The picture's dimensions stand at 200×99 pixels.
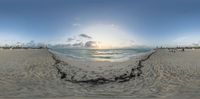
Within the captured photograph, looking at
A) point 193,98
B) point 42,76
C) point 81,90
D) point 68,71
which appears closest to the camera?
point 193,98

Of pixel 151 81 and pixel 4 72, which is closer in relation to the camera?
pixel 151 81

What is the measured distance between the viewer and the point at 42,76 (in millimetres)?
13023

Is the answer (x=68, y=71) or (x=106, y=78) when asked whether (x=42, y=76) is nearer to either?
(x=68, y=71)

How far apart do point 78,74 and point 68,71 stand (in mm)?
836

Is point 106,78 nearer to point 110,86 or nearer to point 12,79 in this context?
point 110,86

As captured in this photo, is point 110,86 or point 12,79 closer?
point 110,86

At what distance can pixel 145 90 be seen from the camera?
10.2m

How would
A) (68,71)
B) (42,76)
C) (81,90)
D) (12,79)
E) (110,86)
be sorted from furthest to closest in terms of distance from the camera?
(68,71) → (42,76) → (12,79) → (110,86) → (81,90)

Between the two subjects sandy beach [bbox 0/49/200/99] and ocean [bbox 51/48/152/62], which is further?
ocean [bbox 51/48/152/62]

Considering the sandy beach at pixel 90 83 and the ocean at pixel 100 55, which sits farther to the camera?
the ocean at pixel 100 55

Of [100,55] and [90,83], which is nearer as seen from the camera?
[90,83]

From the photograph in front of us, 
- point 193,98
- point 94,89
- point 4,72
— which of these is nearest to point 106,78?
point 94,89

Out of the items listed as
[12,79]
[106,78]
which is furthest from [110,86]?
[12,79]

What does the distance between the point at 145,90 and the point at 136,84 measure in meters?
1.10
